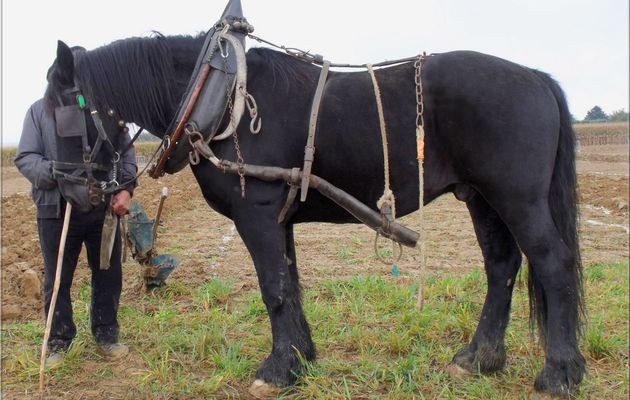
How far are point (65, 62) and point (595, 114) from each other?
364cm

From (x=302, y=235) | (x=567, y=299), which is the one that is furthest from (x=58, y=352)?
(x=302, y=235)

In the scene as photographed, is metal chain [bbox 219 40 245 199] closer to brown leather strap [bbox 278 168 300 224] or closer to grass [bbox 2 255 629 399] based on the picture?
brown leather strap [bbox 278 168 300 224]

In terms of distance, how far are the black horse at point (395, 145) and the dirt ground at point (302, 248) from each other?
2.24m

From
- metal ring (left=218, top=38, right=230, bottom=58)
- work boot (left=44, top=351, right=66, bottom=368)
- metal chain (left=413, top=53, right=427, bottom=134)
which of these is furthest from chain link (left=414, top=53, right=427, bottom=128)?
work boot (left=44, top=351, right=66, bottom=368)

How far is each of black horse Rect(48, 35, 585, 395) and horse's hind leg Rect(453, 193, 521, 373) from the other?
0.27 metres

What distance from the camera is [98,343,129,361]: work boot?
3271 millimetres

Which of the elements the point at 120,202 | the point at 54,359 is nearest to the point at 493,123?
the point at 120,202

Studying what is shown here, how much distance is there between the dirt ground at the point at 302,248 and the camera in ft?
15.6

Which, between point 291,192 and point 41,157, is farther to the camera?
point 41,157

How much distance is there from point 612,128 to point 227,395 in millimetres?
45007

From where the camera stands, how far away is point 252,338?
345 centimetres

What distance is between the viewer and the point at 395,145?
256 cm

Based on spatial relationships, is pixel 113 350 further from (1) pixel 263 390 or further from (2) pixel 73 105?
(2) pixel 73 105

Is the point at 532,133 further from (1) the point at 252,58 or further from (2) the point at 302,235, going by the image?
(2) the point at 302,235
